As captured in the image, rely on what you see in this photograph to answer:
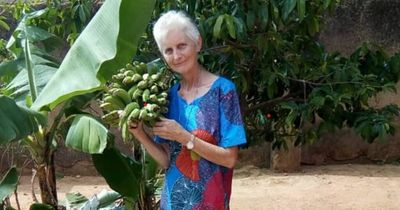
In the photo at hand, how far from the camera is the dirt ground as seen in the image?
4.41 metres

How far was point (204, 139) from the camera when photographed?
6.41ft

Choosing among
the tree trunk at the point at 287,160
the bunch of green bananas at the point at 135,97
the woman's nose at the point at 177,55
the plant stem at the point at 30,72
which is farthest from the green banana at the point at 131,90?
the tree trunk at the point at 287,160

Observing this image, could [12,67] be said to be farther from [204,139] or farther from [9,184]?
[204,139]

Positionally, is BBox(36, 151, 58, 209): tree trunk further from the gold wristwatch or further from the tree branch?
the gold wristwatch

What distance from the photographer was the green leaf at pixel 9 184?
288cm

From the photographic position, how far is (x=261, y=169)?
18.1 feet

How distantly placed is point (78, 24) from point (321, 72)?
1209 mm

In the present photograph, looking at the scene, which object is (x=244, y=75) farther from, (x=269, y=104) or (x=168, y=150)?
(x=168, y=150)

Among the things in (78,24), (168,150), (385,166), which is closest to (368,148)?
(385,166)

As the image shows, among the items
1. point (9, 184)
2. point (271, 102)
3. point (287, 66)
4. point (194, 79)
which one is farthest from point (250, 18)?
point (9, 184)

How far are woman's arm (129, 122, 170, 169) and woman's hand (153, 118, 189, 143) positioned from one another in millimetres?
88

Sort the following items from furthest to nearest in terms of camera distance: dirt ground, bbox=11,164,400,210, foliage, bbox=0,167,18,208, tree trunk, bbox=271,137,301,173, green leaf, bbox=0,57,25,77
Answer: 1. tree trunk, bbox=271,137,301,173
2. dirt ground, bbox=11,164,400,210
3. green leaf, bbox=0,57,25,77
4. foliage, bbox=0,167,18,208

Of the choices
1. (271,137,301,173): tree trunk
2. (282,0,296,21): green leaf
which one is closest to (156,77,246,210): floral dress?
(282,0,296,21): green leaf

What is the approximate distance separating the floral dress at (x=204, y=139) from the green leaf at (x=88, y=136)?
42cm
